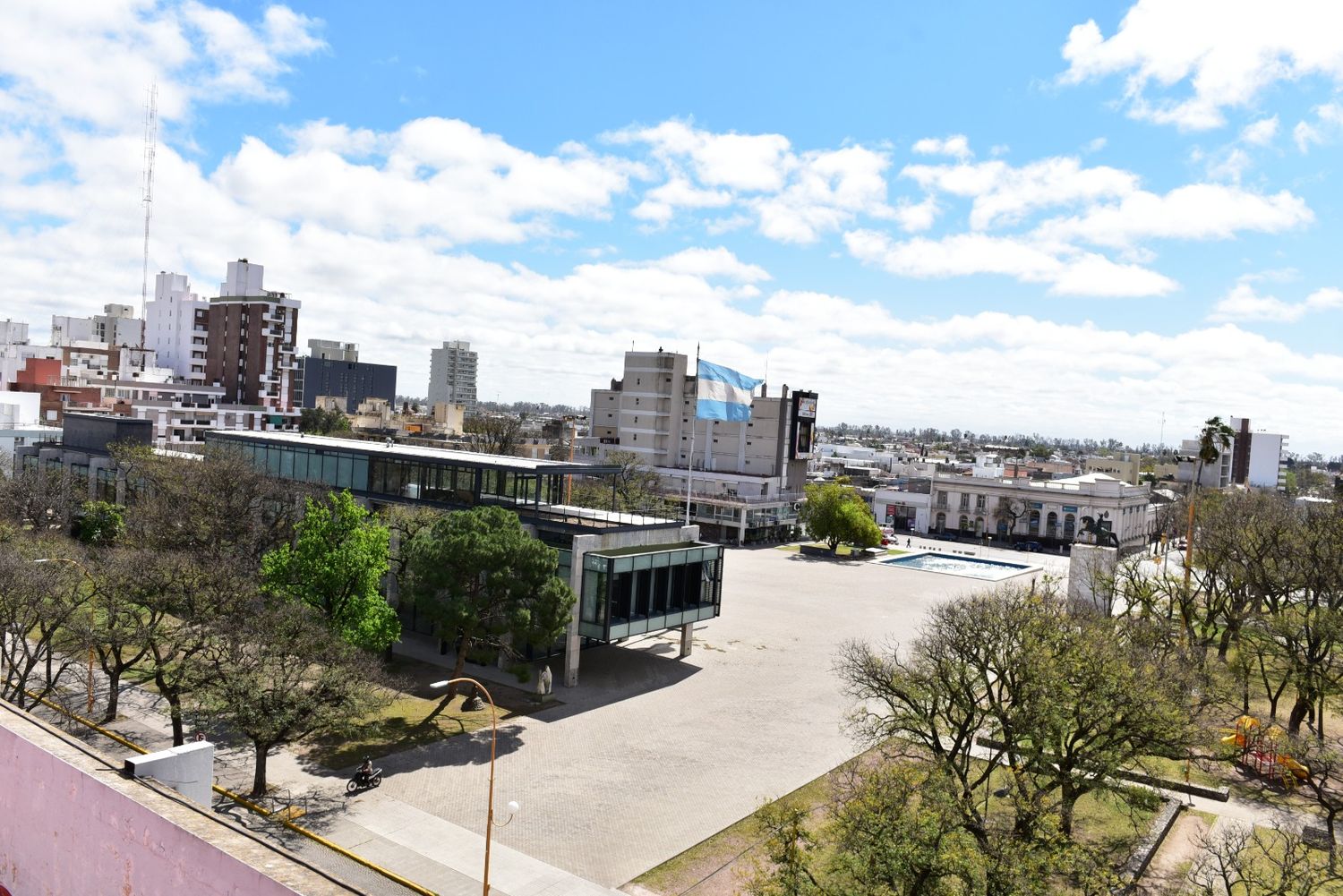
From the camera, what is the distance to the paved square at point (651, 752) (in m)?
25.5

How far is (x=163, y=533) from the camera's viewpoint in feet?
148

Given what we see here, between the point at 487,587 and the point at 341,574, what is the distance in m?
5.48

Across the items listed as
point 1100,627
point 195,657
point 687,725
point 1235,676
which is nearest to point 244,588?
point 195,657

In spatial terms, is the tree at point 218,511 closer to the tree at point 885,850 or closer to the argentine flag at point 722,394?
the tree at point 885,850

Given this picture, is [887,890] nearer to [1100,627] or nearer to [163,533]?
[1100,627]

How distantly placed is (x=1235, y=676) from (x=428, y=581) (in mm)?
35367

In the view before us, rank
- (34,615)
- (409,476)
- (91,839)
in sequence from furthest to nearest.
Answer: (409,476), (34,615), (91,839)

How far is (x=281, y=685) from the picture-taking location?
25.8 metres

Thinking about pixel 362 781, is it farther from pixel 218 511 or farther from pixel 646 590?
pixel 218 511

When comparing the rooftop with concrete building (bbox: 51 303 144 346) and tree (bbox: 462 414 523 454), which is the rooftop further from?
concrete building (bbox: 51 303 144 346)

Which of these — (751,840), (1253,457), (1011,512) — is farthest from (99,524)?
(1253,457)

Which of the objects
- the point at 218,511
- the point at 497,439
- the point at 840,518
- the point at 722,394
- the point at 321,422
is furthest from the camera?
the point at 321,422

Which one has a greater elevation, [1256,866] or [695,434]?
[695,434]

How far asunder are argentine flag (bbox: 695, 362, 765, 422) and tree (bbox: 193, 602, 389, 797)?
59515 mm
